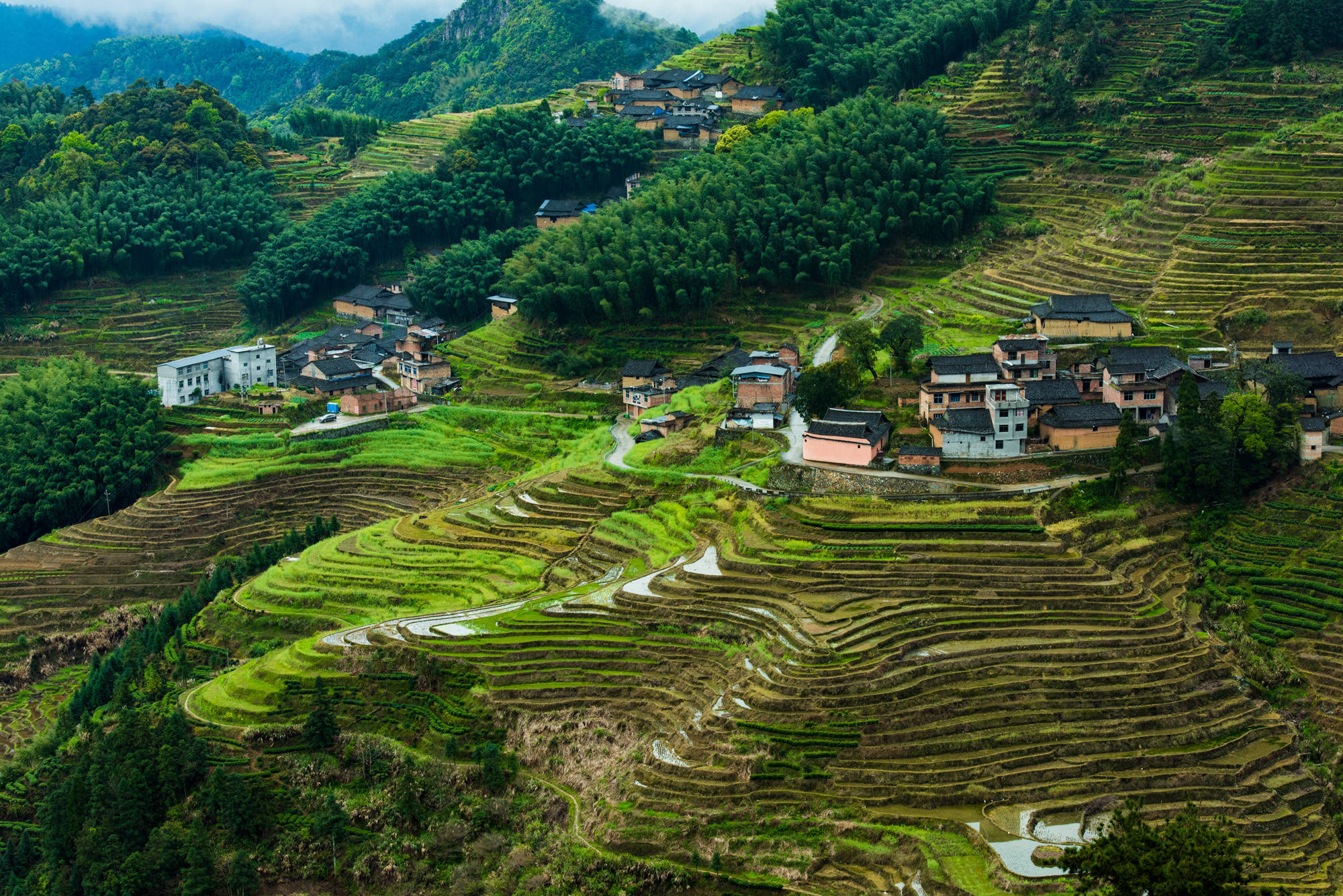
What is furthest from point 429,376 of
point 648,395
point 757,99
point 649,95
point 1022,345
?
point 649,95

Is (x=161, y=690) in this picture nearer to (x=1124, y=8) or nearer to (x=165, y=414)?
(x=165, y=414)

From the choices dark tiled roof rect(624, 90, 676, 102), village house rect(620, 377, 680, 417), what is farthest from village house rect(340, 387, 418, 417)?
dark tiled roof rect(624, 90, 676, 102)

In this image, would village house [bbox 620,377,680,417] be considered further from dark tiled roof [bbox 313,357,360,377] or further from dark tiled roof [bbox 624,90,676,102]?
dark tiled roof [bbox 624,90,676,102]

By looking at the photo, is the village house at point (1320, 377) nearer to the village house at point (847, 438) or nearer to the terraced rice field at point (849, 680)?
the terraced rice field at point (849, 680)

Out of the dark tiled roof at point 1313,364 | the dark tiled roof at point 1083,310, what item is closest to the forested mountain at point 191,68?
the dark tiled roof at point 1083,310

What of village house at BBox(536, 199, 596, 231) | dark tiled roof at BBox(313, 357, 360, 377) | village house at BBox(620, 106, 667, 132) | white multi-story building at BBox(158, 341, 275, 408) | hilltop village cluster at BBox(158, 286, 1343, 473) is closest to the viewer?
hilltop village cluster at BBox(158, 286, 1343, 473)

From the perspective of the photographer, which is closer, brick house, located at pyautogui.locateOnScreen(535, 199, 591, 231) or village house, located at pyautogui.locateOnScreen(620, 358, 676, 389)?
village house, located at pyautogui.locateOnScreen(620, 358, 676, 389)
